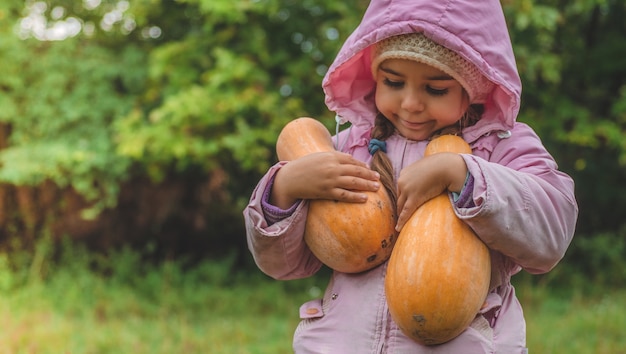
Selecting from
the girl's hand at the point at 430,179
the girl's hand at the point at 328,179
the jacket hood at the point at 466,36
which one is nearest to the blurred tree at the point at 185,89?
the jacket hood at the point at 466,36

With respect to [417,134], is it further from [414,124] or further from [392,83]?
[392,83]

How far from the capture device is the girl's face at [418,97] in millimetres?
2072

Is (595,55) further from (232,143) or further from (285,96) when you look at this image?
(232,143)

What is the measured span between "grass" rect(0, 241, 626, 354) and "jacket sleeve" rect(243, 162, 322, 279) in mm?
2515

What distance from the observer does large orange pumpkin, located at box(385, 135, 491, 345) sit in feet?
6.06

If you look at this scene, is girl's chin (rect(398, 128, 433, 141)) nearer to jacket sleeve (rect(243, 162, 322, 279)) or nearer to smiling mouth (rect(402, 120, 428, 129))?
smiling mouth (rect(402, 120, 428, 129))

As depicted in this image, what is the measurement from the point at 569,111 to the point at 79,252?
183 inches

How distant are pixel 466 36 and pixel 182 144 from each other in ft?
12.8

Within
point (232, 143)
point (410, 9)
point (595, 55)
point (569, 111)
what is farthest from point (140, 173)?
point (410, 9)

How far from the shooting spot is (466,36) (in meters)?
2.05

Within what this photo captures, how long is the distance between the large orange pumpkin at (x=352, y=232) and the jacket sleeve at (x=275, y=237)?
4 centimetres

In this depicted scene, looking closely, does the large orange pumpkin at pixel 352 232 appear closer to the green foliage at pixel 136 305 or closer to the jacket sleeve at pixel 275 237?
the jacket sleeve at pixel 275 237

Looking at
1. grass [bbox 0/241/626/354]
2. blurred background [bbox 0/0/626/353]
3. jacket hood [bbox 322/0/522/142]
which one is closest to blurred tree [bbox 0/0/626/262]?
blurred background [bbox 0/0/626/353]

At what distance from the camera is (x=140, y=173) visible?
657cm
